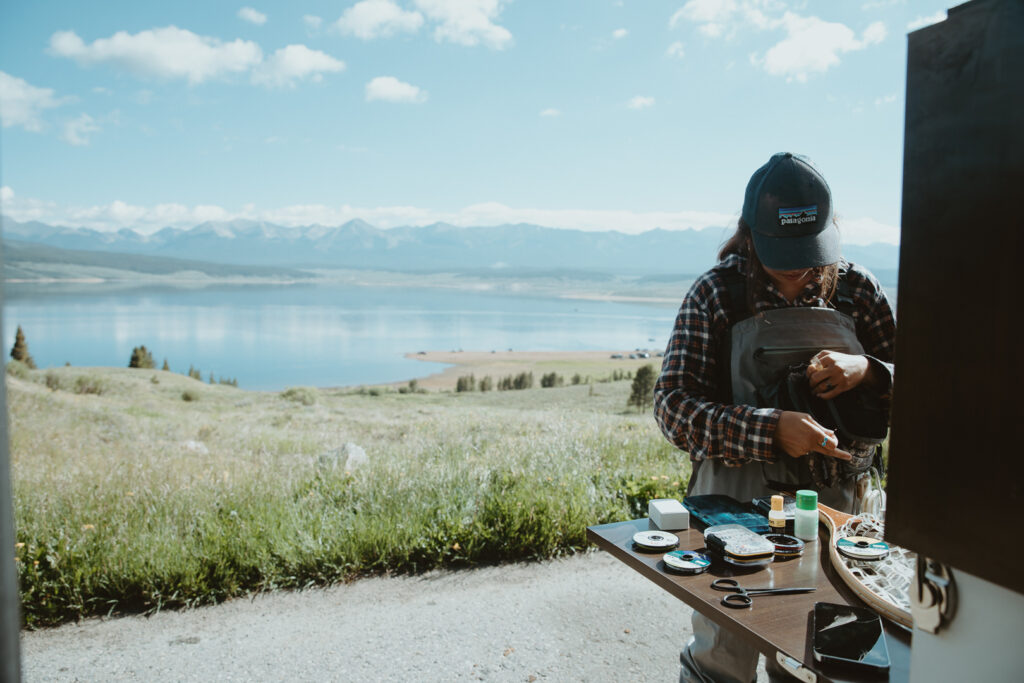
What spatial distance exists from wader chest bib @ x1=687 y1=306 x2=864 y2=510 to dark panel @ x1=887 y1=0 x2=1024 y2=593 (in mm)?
1326

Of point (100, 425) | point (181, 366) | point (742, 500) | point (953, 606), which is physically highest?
point (953, 606)

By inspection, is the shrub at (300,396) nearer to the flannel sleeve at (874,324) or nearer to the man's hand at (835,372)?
the flannel sleeve at (874,324)

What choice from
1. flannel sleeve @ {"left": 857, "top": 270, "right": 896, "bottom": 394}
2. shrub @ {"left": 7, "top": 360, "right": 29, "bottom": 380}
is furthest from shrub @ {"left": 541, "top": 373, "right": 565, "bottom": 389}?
flannel sleeve @ {"left": 857, "top": 270, "right": 896, "bottom": 394}

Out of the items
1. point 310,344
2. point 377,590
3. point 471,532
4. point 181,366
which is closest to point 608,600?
point 471,532

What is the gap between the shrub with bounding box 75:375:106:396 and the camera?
24.9m

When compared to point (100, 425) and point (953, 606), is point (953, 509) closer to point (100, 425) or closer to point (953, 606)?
point (953, 606)

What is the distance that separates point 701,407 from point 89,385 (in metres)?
27.7

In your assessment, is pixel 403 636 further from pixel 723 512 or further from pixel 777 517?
pixel 777 517

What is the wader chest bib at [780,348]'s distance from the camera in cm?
219

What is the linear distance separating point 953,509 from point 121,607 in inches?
170

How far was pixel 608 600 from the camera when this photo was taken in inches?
161

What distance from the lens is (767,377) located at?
2199 mm

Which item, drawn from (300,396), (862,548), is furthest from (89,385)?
(862,548)

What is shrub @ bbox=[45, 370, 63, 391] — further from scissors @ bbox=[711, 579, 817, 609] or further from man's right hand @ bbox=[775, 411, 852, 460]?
scissors @ bbox=[711, 579, 817, 609]
